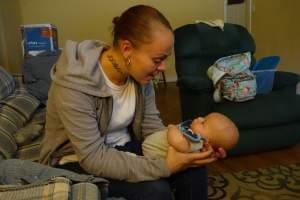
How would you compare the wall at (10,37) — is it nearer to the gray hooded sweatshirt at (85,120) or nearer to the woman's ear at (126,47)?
the gray hooded sweatshirt at (85,120)

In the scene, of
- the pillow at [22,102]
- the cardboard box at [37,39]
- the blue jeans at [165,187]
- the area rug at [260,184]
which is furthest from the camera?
the cardboard box at [37,39]

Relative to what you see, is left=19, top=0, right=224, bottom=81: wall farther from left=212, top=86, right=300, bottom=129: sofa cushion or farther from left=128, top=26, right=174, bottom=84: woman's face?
left=128, top=26, right=174, bottom=84: woman's face

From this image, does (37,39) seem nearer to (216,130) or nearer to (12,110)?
(12,110)

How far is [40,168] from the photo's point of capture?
3.85 feet

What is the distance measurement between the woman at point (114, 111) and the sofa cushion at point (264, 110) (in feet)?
4.16

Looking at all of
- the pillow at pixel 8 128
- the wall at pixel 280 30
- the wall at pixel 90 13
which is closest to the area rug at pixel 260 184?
the pillow at pixel 8 128

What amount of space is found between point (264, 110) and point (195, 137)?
4.89 feet

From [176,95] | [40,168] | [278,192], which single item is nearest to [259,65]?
[278,192]

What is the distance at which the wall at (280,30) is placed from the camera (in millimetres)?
4375

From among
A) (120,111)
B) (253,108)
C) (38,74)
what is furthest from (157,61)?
(253,108)

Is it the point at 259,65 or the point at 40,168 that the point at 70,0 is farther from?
the point at 40,168

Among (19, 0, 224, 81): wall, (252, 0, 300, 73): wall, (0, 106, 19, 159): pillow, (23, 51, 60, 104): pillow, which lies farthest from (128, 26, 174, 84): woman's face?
(252, 0, 300, 73): wall

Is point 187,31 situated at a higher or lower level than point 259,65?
higher

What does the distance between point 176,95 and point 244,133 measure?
6.32ft
